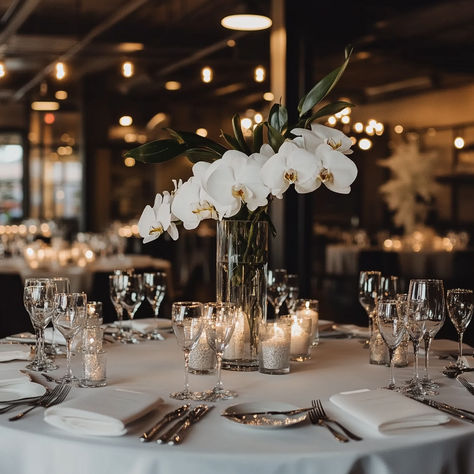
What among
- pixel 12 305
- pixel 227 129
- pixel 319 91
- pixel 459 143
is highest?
pixel 227 129

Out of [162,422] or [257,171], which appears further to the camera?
[257,171]

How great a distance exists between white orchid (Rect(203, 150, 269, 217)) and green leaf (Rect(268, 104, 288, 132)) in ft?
0.68

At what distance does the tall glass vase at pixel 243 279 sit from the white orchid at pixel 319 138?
30 cm

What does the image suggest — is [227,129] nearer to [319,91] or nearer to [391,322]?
[319,91]

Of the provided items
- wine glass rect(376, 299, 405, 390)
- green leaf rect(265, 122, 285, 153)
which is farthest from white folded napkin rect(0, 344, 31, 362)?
wine glass rect(376, 299, 405, 390)

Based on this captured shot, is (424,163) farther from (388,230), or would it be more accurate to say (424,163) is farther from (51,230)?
(51,230)

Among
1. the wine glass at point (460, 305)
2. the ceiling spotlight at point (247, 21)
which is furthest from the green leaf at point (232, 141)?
the ceiling spotlight at point (247, 21)

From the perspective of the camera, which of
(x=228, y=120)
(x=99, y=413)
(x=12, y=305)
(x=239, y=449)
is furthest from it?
(x=228, y=120)

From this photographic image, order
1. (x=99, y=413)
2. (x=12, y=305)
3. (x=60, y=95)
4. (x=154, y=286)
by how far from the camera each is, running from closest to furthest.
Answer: (x=99, y=413), (x=154, y=286), (x=12, y=305), (x=60, y=95)

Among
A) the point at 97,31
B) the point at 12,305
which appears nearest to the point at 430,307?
the point at 12,305

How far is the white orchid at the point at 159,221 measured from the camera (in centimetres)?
233

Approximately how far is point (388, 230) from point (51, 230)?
232 inches

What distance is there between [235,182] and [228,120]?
1466 centimetres

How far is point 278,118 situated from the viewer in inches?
91.7
